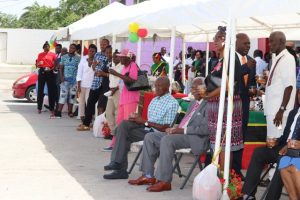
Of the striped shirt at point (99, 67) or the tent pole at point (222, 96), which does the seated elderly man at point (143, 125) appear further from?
the striped shirt at point (99, 67)

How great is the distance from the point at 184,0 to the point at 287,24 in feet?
9.58

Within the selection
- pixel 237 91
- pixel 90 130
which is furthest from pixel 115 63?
pixel 237 91

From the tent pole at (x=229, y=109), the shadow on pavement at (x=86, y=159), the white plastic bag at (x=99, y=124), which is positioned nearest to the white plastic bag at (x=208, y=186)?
the tent pole at (x=229, y=109)

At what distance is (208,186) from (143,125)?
210cm

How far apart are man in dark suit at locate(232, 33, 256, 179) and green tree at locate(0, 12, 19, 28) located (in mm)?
77821

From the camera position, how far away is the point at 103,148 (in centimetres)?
1156

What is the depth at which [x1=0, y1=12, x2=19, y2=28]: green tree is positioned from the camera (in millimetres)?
86188

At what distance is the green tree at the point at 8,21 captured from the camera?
86188 millimetres

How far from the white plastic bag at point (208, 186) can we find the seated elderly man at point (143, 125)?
4.73 ft

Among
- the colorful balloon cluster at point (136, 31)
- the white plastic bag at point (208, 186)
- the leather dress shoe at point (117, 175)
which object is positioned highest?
the colorful balloon cluster at point (136, 31)

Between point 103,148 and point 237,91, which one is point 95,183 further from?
point 103,148

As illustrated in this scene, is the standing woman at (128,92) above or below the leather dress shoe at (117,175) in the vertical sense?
above

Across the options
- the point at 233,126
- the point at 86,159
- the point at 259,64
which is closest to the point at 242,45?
the point at 233,126

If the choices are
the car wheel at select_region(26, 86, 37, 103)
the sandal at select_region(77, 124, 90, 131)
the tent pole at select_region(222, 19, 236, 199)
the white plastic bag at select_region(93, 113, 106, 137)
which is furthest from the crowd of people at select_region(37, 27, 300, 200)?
the car wheel at select_region(26, 86, 37, 103)
